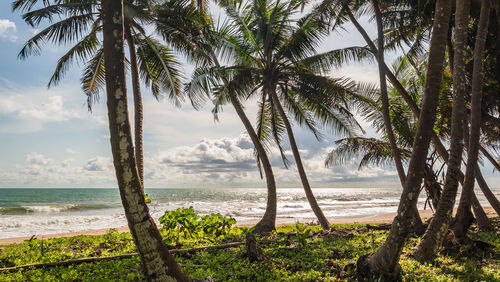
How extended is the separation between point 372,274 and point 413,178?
4.18 feet

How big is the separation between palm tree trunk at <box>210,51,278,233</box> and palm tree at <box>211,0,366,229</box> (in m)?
0.76

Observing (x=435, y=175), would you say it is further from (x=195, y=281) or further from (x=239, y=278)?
(x=195, y=281)

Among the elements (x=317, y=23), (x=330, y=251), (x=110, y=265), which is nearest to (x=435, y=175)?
(x=330, y=251)

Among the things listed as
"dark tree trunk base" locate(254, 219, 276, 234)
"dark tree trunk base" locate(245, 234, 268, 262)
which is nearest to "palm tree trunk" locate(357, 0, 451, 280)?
"dark tree trunk base" locate(245, 234, 268, 262)

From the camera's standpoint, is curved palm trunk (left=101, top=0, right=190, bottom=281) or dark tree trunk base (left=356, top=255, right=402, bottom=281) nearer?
curved palm trunk (left=101, top=0, right=190, bottom=281)

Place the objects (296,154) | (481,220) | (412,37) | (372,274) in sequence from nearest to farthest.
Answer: (372,274) < (481,220) < (296,154) < (412,37)

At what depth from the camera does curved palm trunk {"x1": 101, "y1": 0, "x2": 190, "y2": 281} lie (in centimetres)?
310

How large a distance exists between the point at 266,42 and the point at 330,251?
5665 mm

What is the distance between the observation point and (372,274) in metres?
4.02

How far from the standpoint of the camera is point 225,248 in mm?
6227

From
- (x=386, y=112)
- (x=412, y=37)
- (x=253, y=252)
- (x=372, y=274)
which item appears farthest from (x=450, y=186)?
(x=412, y=37)

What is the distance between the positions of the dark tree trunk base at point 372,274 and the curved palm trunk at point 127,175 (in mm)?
2259

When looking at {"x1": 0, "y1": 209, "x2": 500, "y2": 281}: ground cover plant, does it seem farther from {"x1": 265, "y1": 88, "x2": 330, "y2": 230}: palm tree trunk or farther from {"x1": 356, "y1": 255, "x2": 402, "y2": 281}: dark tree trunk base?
{"x1": 265, "y1": 88, "x2": 330, "y2": 230}: palm tree trunk

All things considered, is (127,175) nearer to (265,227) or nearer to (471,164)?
(471,164)
